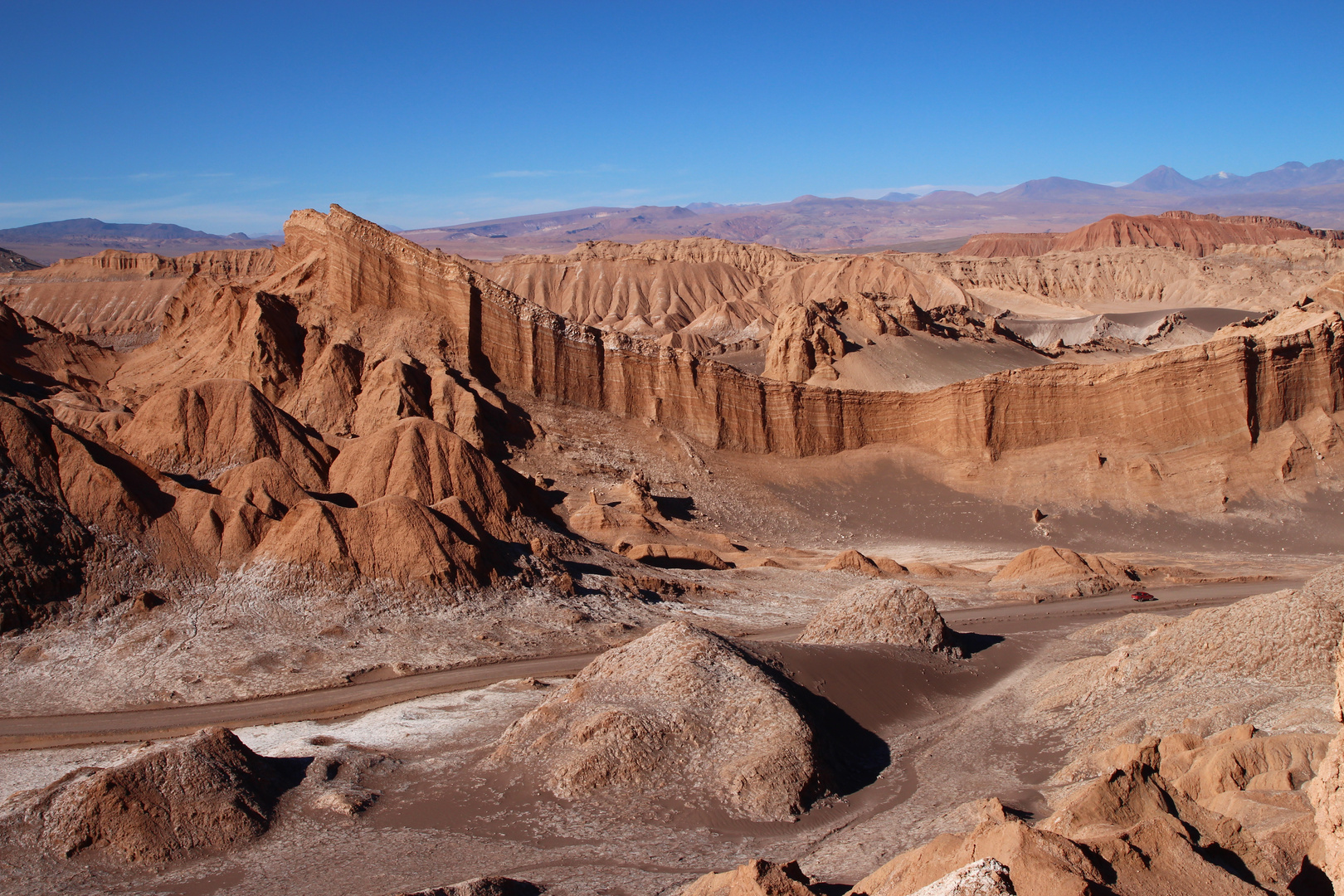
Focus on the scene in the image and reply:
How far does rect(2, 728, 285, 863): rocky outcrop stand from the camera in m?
11.9

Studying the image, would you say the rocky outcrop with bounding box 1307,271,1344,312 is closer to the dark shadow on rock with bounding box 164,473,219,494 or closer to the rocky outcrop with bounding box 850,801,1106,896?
the dark shadow on rock with bounding box 164,473,219,494

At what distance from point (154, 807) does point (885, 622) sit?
44.6 feet

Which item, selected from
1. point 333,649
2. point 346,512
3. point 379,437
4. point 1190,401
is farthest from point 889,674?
point 1190,401

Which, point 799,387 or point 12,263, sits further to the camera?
point 12,263

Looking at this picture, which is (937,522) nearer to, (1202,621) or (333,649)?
(1202,621)

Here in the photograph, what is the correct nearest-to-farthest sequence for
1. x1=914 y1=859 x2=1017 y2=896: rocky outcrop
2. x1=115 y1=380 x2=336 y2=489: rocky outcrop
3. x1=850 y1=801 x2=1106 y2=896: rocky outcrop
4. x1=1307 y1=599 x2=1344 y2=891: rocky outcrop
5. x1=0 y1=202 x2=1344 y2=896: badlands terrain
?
x1=1307 y1=599 x2=1344 y2=891: rocky outcrop < x1=914 y1=859 x2=1017 y2=896: rocky outcrop < x1=850 y1=801 x2=1106 y2=896: rocky outcrop < x1=0 y1=202 x2=1344 y2=896: badlands terrain < x1=115 y1=380 x2=336 y2=489: rocky outcrop

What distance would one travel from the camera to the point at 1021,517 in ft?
126

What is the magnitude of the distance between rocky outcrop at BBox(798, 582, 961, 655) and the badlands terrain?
0.11m

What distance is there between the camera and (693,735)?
14461 mm

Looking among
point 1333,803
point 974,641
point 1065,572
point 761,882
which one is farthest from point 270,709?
point 1065,572

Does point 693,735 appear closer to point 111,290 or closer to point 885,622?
point 885,622

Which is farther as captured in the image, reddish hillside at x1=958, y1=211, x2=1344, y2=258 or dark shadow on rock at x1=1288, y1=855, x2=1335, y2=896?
Result: reddish hillside at x1=958, y1=211, x2=1344, y2=258

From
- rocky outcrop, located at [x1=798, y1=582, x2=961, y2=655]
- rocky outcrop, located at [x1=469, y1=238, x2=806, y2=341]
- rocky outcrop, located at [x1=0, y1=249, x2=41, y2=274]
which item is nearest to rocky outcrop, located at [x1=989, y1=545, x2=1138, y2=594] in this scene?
rocky outcrop, located at [x1=798, y1=582, x2=961, y2=655]

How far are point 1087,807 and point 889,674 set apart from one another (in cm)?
809
